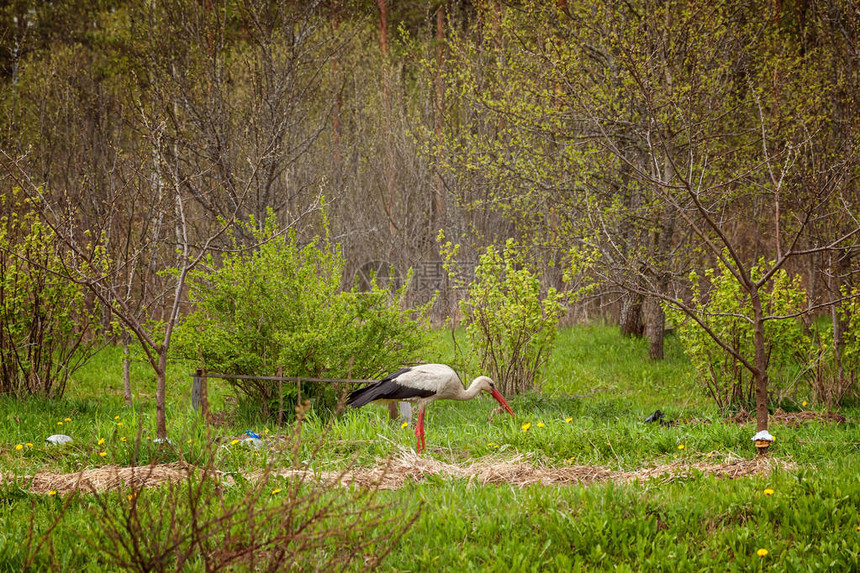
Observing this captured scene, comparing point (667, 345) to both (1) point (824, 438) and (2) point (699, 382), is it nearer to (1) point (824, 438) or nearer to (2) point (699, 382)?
(2) point (699, 382)

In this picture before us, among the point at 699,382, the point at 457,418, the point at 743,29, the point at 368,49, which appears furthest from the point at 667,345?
the point at 368,49

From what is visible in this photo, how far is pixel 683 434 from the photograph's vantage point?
5934 millimetres

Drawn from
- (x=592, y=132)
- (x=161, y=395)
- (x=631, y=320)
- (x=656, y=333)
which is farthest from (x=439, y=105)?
(x=161, y=395)

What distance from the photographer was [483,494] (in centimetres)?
453

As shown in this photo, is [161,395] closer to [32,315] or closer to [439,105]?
[32,315]

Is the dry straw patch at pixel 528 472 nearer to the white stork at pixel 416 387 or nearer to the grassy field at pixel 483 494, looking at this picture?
the grassy field at pixel 483 494

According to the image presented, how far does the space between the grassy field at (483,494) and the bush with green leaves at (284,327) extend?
518 millimetres

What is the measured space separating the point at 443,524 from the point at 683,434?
8.86 ft

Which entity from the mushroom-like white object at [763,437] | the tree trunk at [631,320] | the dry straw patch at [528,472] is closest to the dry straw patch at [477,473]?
the dry straw patch at [528,472]

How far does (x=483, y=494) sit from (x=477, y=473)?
1.63 feet

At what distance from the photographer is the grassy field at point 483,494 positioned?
3666 mm

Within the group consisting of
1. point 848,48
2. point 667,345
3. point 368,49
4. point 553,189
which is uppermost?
point 368,49

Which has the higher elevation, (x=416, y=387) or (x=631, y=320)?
(x=416, y=387)

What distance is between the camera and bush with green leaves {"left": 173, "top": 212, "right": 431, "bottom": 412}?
7402 mm
